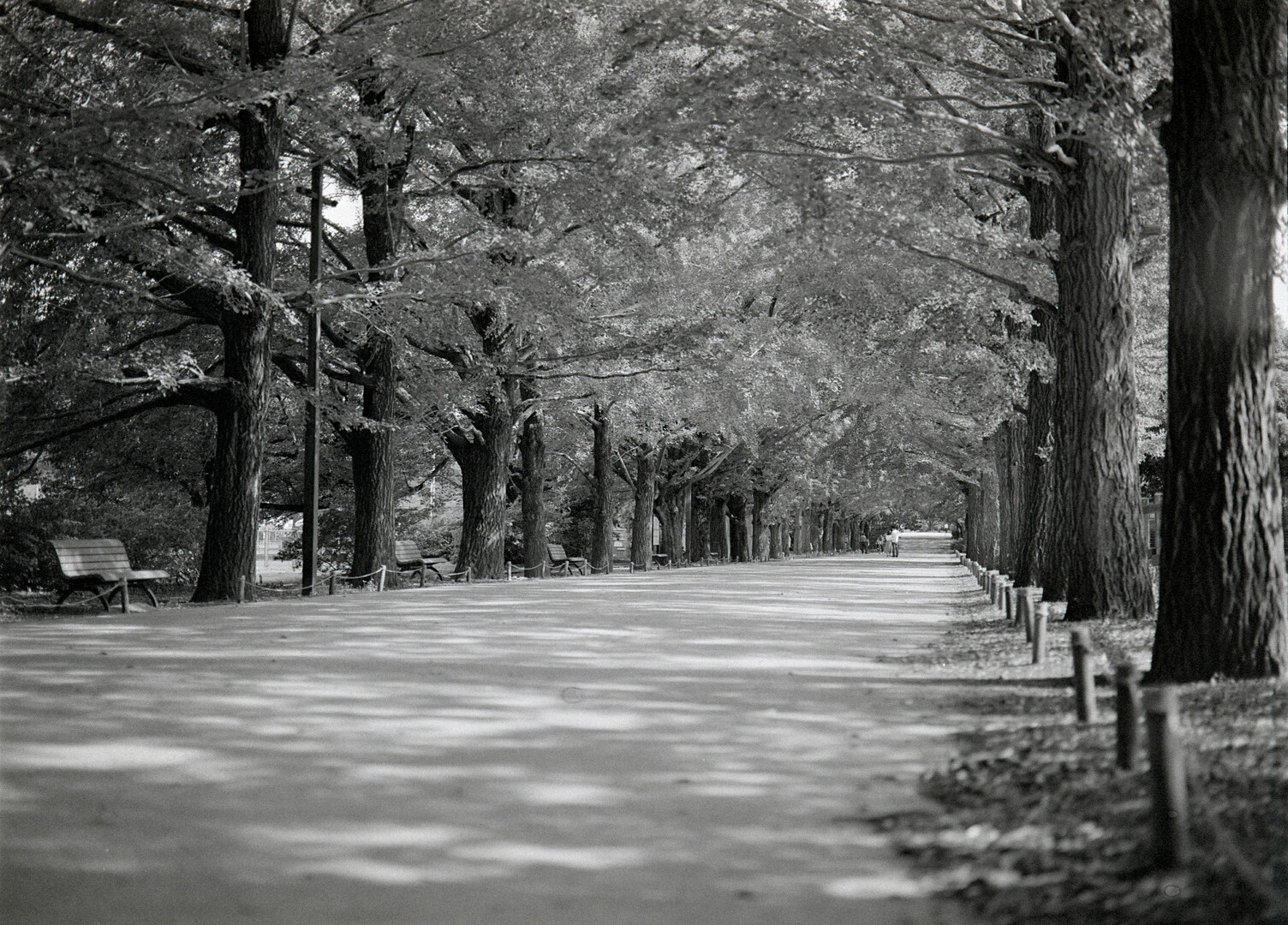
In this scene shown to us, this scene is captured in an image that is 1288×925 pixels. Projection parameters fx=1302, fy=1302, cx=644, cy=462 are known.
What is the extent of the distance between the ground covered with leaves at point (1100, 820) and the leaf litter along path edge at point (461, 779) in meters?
0.23

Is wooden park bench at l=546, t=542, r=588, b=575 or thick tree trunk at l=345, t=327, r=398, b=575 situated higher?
thick tree trunk at l=345, t=327, r=398, b=575

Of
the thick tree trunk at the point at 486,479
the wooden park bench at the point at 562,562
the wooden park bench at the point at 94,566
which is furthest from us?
the wooden park bench at the point at 562,562

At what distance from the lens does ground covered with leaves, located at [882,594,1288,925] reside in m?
4.00

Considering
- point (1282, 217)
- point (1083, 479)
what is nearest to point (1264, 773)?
point (1282, 217)

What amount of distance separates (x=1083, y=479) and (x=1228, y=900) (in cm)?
1104

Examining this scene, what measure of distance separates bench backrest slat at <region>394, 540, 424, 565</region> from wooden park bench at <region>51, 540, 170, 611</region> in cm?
849

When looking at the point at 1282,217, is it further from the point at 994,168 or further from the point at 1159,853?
the point at 994,168

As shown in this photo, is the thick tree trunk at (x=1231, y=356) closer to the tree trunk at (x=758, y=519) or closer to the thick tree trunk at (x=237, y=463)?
the thick tree trunk at (x=237, y=463)

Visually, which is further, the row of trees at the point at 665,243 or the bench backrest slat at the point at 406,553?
the bench backrest slat at the point at 406,553

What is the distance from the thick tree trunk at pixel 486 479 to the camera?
27750 millimetres

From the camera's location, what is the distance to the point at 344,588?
73.8 feet

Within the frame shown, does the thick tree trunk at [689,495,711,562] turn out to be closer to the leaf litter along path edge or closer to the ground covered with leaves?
the leaf litter along path edge

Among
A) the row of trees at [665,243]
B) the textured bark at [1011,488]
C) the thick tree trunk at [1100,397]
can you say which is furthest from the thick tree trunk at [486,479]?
the thick tree trunk at [1100,397]

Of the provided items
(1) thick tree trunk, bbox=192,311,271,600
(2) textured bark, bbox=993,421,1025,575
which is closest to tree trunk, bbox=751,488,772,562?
(2) textured bark, bbox=993,421,1025,575
